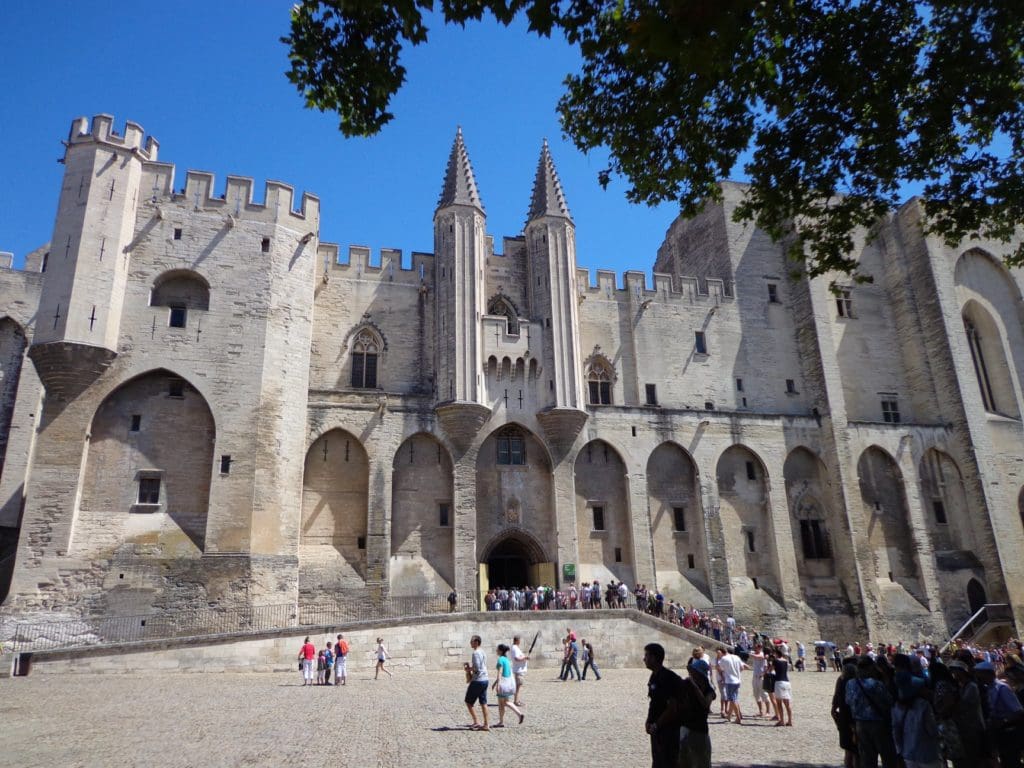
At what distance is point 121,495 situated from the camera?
22375 mm

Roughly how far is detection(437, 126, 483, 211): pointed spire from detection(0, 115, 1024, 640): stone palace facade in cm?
15

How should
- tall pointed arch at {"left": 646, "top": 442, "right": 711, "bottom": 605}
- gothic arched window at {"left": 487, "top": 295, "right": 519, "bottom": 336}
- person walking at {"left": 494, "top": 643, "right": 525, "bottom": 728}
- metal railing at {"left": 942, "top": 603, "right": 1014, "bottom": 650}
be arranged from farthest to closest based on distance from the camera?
gothic arched window at {"left": 487, "top": 295, "right": 519, "bottom": 336} → metal railing at {"left": 942, "top": 603, "right": 1014, "bottom": 650} → tall pointed arch at {"left": 646, "top": 442, "right": 711, "bottom": 605} → person walking at {"left": 494, "top": 643, "right": 525, "bottom": 728}

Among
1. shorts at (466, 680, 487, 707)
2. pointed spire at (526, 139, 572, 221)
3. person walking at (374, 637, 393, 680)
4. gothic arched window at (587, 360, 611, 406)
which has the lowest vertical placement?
shorts at (466, 680, 487, 707)

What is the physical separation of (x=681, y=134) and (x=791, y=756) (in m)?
8.59

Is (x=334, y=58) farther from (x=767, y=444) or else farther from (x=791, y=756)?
(x=767, y=444)

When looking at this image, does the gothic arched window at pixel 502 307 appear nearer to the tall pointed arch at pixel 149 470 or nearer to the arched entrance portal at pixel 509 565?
the arched entrance portal at pixel 509 565

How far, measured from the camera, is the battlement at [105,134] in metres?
24.4

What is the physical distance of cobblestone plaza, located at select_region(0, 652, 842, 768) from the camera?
9250 millimetres

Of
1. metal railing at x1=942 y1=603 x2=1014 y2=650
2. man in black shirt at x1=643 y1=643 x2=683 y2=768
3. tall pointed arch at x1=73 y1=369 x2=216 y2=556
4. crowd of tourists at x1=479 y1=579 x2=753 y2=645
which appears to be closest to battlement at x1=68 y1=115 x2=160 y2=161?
tall pointed arch at x1=73 y1=369 x2=216 y2=556

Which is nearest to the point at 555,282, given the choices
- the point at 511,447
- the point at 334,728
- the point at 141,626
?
the point at 511,447

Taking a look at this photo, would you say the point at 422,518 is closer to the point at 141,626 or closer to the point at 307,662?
the point at 141,626

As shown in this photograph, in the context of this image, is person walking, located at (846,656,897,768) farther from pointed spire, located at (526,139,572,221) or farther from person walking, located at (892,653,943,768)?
pointed spire, located at (526,139,572,221)

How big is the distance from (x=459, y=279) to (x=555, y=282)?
3.98 metres

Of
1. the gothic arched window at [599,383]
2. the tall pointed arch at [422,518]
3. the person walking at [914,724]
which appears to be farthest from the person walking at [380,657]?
the gothic arched window at [599,383]
